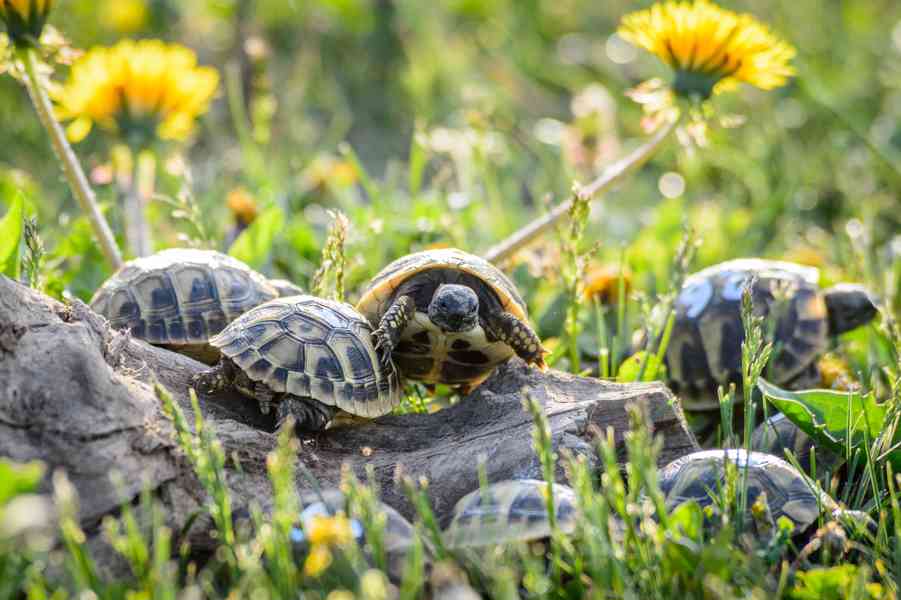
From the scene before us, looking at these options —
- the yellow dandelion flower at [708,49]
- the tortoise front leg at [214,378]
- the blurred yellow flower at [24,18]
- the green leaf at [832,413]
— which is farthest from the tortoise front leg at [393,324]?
the blurred yellow flower at [24,18]

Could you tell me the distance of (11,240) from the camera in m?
3.31

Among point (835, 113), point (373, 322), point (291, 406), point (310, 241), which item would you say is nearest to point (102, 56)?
point (310, 241)

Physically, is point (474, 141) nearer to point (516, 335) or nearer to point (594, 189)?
point (594, 189)

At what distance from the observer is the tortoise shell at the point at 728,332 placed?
381 centimetres

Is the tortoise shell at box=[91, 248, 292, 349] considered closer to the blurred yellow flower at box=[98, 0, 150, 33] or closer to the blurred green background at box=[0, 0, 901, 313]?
the blurred green background at box=[0, 0, 901, 313]

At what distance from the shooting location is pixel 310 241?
458 cm

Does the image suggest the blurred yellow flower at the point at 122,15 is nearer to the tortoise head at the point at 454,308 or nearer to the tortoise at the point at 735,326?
the tortoise at the point at 735,326

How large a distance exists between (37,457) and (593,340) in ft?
7.41

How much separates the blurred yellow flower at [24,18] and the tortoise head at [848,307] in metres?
3.07

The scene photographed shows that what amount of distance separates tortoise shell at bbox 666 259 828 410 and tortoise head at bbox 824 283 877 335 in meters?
0.08

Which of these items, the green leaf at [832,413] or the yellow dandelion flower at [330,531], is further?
the green leaf at [832,413]

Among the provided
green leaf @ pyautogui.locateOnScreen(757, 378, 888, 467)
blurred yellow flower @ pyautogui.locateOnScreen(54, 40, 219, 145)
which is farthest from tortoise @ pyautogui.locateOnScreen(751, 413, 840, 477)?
blurred yellow flower @ pyautogui.locateOnScreen(54, 40, 219, 145)

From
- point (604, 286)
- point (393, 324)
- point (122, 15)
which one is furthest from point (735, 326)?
point (122, 15)

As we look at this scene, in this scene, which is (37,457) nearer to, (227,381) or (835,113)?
(227,381)
